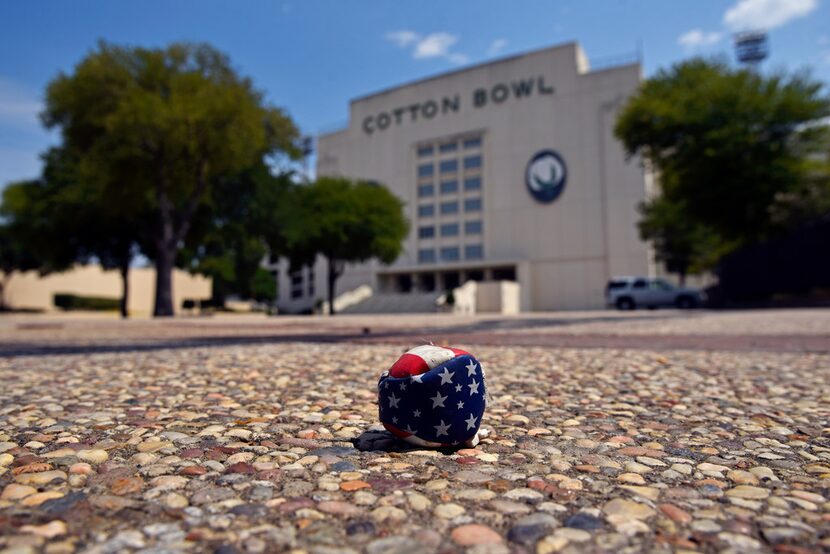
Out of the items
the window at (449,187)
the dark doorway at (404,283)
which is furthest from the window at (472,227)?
the dark doorway at (404,283)

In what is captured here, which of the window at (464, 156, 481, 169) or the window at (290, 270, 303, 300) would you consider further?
the window at (290, 270, 303, 300)

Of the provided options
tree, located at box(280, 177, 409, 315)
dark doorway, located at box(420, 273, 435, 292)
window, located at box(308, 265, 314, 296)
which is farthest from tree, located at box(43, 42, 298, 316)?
window, located at box(308, 265, 314, 296)

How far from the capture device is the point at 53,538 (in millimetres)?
1523

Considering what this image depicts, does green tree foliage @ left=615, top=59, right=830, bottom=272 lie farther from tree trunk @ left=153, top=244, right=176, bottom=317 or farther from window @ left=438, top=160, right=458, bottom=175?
window @ left=438, top=160, right=458, bottom=175

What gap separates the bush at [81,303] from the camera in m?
47.4

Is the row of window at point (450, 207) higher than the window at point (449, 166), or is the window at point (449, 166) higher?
the window at point (449, 166)

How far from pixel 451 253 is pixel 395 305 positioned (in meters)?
13.6

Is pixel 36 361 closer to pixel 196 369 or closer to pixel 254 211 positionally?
pixel 196 369

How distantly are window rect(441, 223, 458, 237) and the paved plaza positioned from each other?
5269 centimetres

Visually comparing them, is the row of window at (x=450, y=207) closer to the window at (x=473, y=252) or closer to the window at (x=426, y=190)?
the window at (x=426, y=190)

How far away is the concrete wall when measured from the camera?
49.0 meters

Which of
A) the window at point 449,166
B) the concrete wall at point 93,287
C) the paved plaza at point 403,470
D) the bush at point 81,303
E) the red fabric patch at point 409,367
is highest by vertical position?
the window at point 449,166

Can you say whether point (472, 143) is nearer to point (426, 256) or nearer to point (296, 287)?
point (426, 256)

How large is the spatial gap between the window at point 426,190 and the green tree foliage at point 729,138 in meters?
33.7
